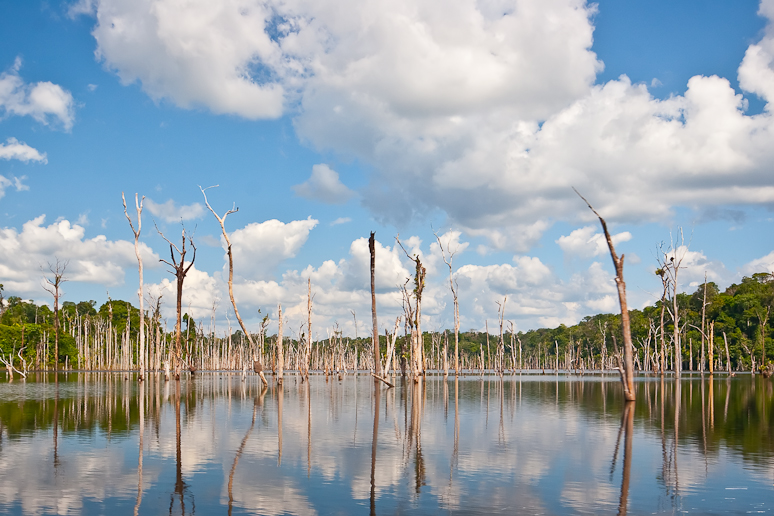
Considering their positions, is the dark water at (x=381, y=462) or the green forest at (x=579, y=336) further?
the green forest at (x=579, y=336)

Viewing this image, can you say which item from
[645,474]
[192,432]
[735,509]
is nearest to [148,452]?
[192,432]

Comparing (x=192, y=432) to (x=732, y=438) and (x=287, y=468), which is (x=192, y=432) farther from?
(x=732, y=438)

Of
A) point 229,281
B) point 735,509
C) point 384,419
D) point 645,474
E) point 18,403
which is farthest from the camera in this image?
point 229,281

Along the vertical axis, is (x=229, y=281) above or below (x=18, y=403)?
above

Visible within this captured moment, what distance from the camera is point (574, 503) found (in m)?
9.90

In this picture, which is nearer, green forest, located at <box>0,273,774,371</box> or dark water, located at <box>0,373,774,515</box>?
dark water, located at <box>0,373,774,515</box>

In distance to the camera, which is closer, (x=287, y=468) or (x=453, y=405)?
(x=287, y=468)

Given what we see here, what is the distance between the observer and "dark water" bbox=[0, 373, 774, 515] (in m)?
9.82

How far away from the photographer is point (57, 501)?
9758mm

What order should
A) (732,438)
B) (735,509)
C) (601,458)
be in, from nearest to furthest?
(735,509) < (601,458) < (732,438)

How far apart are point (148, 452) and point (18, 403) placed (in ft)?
56.5

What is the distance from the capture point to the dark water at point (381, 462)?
9820 millimetres

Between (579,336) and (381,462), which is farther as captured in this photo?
(579,336)

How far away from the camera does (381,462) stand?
1337 cm
